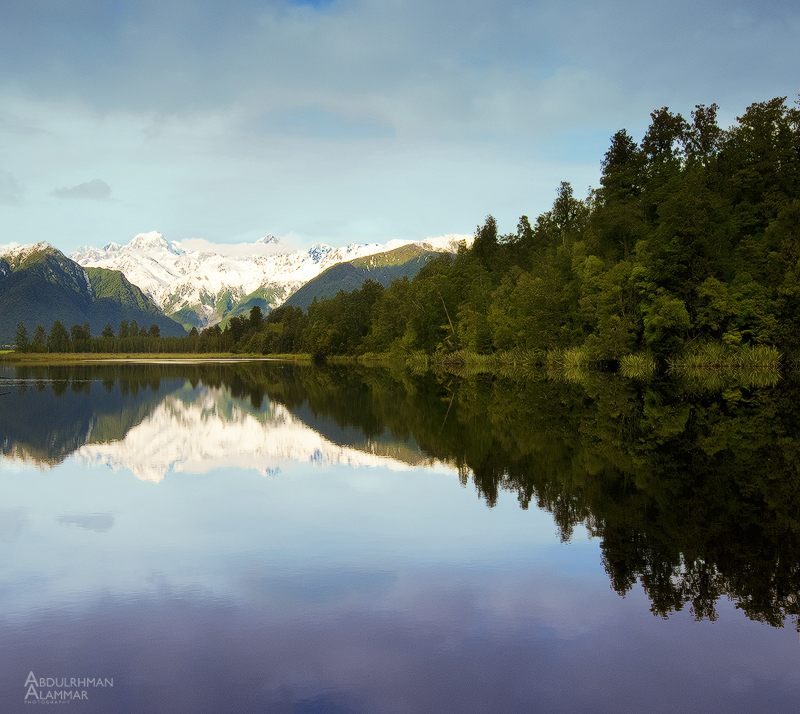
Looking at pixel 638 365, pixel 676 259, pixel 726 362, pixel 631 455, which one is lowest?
pixel 631 455

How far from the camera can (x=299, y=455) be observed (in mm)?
19594

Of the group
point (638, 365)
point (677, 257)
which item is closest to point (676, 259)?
point (677, 257)

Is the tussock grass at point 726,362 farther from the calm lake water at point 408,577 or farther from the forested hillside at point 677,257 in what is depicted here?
the calm lake water at point 408,577

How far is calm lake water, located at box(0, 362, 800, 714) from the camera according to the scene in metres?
6.16

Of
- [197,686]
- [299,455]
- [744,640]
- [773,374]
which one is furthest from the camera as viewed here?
[773,374]

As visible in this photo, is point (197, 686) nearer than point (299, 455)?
Yes

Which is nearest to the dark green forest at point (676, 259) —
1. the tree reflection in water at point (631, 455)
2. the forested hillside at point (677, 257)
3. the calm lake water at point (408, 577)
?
the forested hillside at point (677, 257)

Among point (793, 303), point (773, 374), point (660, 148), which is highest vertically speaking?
point (660, 148)

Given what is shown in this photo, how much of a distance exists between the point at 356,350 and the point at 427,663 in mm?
138538

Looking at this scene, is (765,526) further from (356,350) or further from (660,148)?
(356,350)

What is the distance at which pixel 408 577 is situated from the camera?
351 inches

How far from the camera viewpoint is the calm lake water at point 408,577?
616 centimetres

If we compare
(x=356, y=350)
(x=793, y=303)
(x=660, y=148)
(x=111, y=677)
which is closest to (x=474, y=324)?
(x=660, y=148)

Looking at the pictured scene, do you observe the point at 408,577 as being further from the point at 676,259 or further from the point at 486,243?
the point at 486,243
